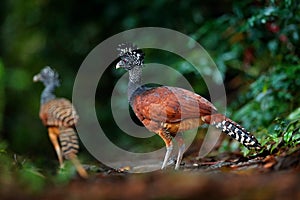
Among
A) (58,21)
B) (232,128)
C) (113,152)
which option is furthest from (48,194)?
(58,21)

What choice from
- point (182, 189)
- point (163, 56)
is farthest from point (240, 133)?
point (163, 56)

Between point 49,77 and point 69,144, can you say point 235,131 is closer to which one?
point 69,144

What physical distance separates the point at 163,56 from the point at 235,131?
4333 mm

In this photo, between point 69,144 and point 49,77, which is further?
point 49,77

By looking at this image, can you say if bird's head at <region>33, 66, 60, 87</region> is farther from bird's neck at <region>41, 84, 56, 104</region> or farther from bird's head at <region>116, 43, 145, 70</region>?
bird's head at <region>116, 43, 145, 70</region>

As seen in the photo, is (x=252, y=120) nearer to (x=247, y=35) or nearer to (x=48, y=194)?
(x=247, y=35)

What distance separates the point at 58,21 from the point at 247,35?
Result: 418 cm

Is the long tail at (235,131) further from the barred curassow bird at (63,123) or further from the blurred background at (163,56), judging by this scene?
the barred curassow bird at (63,123)

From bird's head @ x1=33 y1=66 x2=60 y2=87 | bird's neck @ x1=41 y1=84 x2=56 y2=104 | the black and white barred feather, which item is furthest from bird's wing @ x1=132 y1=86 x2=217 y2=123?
bird's head @ x1=33 y1=66 x2=60 y2=87

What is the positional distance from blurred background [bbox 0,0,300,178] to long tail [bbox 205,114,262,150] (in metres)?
0.28

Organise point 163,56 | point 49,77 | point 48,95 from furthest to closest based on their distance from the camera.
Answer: point 163,56, point 49,77, point 48,95

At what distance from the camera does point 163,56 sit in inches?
359

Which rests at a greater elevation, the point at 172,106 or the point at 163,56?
the point at 163,56

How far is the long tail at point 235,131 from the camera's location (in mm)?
4867
